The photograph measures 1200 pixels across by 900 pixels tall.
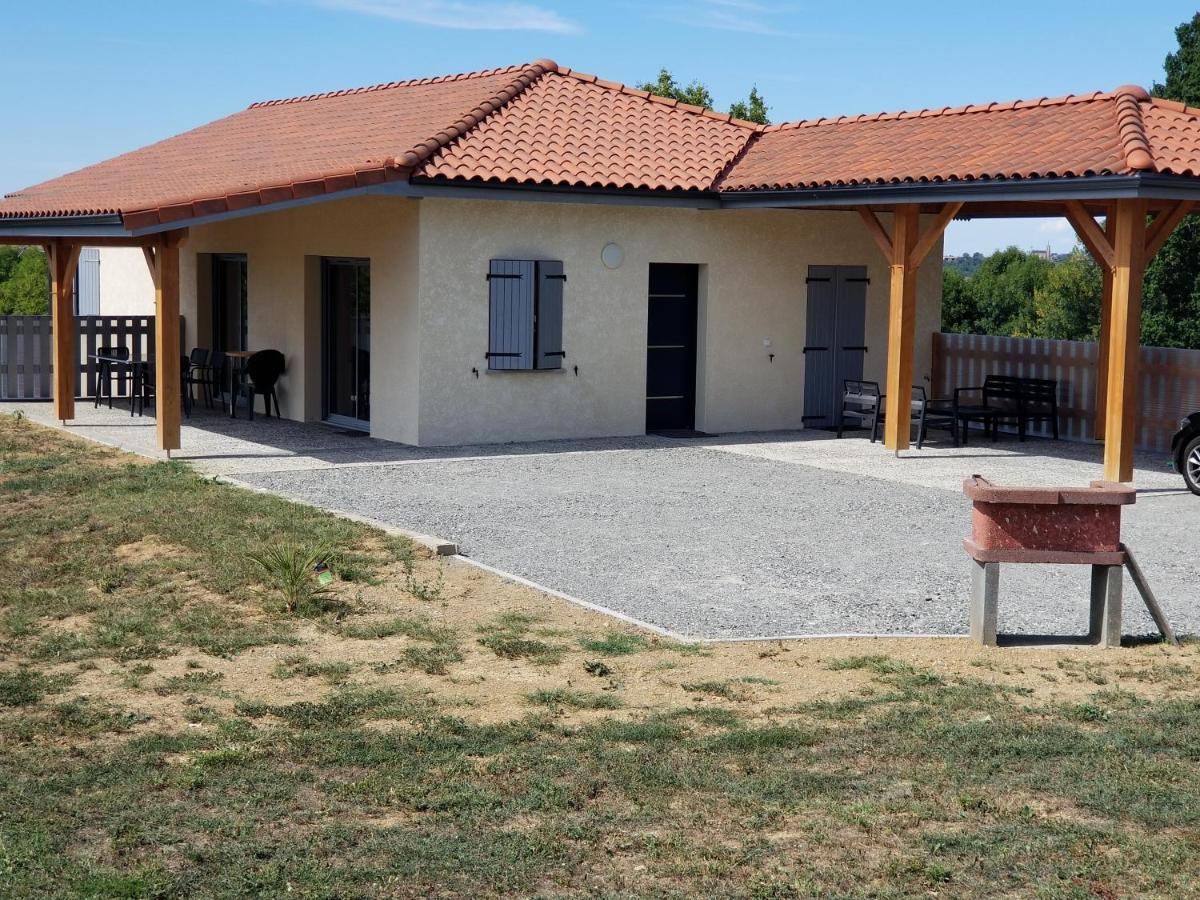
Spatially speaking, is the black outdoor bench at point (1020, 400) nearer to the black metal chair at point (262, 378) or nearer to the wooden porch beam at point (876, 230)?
the wooden porch beam at point (876, 230)

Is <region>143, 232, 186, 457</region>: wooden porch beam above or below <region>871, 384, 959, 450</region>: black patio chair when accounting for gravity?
above

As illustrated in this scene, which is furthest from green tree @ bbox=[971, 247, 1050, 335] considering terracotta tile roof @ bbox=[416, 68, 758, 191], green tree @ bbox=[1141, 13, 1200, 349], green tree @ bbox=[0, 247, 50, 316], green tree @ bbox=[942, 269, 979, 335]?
terracotta tile roof @ bbox=[416, 68, 758, 191]

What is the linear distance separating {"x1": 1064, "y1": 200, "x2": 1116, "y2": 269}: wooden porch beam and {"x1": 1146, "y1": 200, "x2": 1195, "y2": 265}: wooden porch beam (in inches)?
41.2

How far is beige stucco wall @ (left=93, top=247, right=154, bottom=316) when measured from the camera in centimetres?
2475

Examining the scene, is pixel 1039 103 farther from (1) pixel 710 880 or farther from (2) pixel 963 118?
(1) pixel 710 880

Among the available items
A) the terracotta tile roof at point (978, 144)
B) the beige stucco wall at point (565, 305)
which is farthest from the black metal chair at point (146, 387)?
the terracotta tile roof at point (978, 144)

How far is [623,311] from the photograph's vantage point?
58.8 feet

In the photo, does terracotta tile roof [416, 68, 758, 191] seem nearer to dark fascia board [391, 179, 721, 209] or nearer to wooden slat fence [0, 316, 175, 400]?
dark fascia board [391, 179, 721, 209]

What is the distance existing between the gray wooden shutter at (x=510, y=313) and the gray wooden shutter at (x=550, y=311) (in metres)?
0.11

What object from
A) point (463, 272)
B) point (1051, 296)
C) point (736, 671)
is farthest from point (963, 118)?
point (1051, 296)

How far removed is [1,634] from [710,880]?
504 centimetres

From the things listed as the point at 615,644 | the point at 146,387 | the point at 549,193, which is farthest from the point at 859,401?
the point at 615,644

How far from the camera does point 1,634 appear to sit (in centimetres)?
855

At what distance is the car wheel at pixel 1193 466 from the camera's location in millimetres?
13977
